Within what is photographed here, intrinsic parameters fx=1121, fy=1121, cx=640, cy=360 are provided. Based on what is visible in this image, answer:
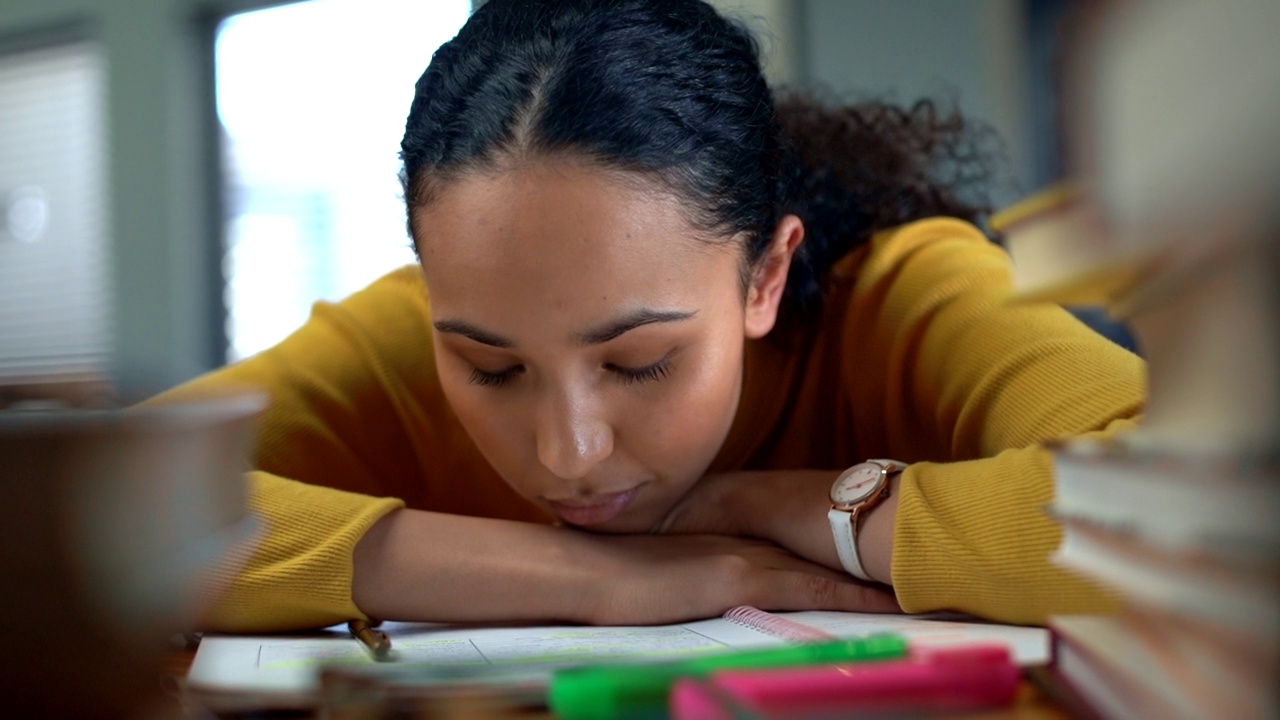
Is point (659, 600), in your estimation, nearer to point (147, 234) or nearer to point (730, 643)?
point (730, 643)

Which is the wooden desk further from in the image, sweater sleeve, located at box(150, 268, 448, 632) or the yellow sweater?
sweater sleeve, located at box(150, 268, 448, 632)

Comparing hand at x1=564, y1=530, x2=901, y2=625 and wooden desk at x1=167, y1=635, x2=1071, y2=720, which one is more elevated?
wooden desk at x1=167, y1=635, x2=1071, y2=720

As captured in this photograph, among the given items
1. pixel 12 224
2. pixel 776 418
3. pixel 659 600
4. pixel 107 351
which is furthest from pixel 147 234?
pixel 659 600

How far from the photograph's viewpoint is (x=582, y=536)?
0.84 meters

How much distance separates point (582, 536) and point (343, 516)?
174 millimetres

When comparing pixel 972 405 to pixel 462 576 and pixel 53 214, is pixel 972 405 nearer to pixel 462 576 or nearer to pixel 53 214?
pixel 462 576

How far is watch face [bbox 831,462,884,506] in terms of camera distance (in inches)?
31.6

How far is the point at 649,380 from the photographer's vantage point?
2.69ft

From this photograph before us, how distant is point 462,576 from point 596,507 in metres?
0.13

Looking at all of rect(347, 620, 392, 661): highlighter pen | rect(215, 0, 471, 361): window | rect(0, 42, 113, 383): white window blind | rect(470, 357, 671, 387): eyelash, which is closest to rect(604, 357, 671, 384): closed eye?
rect(470, 357, 671, 387): eyelash

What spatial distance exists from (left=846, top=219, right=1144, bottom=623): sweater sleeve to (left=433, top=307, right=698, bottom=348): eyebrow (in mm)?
201

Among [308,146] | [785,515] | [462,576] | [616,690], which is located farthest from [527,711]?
[308,146]

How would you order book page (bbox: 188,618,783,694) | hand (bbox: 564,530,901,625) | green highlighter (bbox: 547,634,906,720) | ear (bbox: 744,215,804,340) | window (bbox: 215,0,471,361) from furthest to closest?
1. window (bbox: 215,0,471,361)
2. ear (bbox: 744,215,804,340)
3. hand (bbox: 564,530,901,625)
4. book page (bbox: 188,618,783,694)
5. green highlighter (bbox: 547,634,906,720)

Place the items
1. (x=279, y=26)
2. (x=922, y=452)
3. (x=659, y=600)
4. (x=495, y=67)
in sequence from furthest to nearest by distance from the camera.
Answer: (x=279, y=26), (x=922, y=452), (x=495, y=67), (x=659, y=600)
